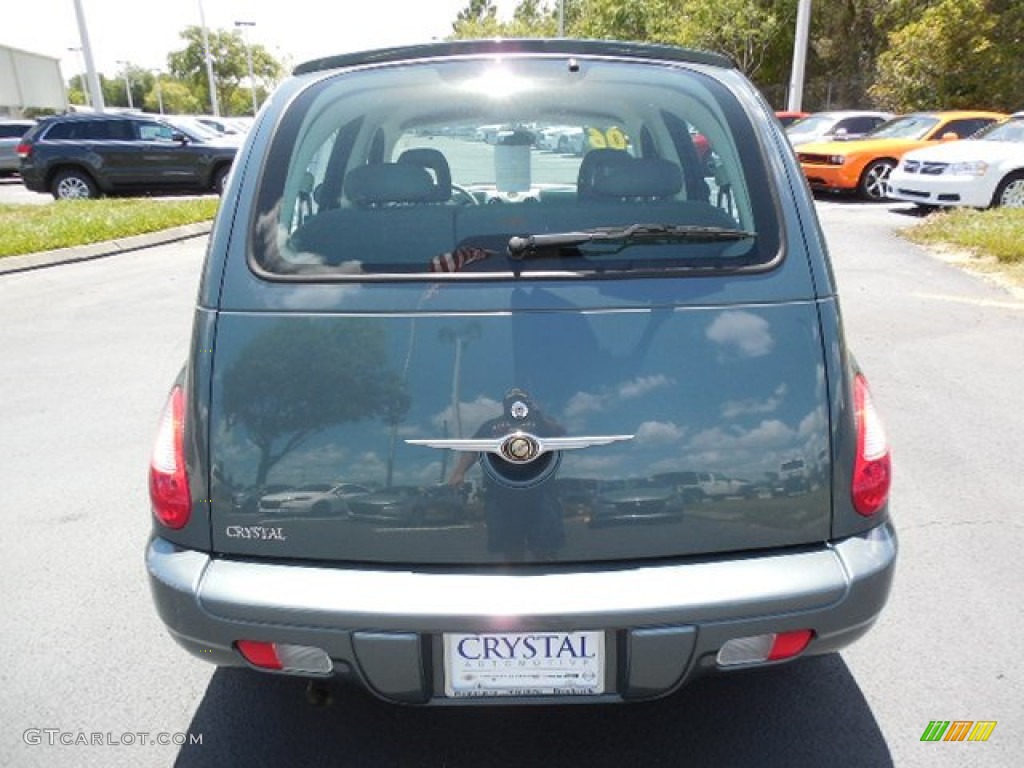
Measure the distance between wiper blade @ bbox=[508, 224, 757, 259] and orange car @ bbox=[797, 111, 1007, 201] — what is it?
1257cm

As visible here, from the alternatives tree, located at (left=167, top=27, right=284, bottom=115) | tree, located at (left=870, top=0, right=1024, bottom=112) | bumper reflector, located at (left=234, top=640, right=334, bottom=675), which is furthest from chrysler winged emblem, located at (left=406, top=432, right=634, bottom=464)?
tree, located at (left=167, top=27, right=284, bottom=115)

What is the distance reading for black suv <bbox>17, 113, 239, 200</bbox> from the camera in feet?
48.6

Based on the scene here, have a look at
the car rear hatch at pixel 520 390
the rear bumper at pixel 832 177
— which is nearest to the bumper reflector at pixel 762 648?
the car rear hatch at pixel 520 390

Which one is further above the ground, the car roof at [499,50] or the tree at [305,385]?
the car roof at [499,50]

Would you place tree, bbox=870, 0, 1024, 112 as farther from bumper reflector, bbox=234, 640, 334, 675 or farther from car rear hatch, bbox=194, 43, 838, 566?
bumper reflector, bbox=234, 640, 334, 675

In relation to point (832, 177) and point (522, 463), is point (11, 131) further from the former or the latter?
point (522, 463)

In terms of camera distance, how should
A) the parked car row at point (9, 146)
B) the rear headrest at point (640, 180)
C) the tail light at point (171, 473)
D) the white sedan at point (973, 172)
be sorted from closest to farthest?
the tail light at point (171, 473)
the rear headrest at point (640, 180)
the white sedan at point (973, 172)
the parked car row at point (9, 146)

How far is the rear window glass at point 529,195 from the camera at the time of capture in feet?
6.31

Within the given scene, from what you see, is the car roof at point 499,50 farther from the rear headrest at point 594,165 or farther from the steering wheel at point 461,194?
the steering wheel at point 461,194

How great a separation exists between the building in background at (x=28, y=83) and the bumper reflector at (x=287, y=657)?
54.2 m

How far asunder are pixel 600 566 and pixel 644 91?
1.34 m

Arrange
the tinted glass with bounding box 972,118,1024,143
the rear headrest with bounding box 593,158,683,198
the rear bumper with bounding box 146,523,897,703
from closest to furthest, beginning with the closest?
1. the rear bumper with bounding box 146,523,897,703
2. the rear headrest with bounding box 593,158,683,198
3. the tinted glass with bounding box 972,118,1024,143

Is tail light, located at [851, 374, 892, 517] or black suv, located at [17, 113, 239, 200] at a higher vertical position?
tail light, located at [851, 374, 892, 517]

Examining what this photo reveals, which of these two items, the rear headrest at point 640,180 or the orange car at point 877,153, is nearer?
the rear headrest at point 640,180
